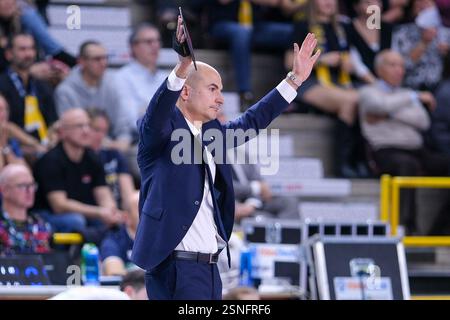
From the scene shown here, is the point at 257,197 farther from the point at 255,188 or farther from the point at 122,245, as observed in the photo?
the point at 122,245

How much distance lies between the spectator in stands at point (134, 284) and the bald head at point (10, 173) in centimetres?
192

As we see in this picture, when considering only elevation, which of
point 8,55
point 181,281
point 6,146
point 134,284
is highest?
point 8,55

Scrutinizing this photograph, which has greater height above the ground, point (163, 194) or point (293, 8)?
point (293, 8)

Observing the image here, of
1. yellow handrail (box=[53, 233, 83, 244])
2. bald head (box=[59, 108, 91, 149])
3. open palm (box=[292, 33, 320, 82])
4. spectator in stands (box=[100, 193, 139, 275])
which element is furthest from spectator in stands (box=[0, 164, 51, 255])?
open palm (box=[292, 33, 320, 82])

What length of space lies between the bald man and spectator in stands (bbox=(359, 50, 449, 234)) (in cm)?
523

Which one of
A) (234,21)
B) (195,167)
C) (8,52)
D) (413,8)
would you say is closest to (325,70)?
(234,21)

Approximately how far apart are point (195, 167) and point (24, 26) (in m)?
5.29

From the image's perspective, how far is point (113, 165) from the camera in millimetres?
9125

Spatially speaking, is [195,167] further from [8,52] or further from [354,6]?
[354,6]

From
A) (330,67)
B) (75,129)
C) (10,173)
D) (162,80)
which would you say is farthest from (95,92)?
(330,67)

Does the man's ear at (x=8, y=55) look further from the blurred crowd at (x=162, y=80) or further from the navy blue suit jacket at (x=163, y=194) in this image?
the navy blue suit jacket at (x=163, y=194)

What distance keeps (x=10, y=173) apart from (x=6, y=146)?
715 mm

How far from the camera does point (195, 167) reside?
493cm

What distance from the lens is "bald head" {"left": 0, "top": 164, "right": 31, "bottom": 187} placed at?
312 inches
